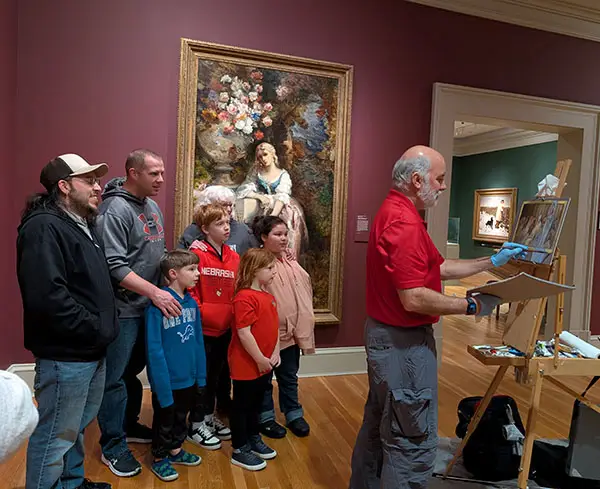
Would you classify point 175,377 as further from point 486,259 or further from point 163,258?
point 486,259

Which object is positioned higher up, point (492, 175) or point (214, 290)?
point (492, 175)

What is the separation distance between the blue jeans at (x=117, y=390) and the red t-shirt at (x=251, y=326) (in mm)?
519

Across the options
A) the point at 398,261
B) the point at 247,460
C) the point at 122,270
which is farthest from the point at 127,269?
the point at 398,261

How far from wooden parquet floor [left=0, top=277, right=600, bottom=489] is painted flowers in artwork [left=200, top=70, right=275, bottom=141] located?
2091 mm

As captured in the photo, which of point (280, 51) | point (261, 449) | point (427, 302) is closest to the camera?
point (427, 302)

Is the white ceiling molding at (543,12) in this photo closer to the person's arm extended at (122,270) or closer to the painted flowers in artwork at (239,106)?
the painted flowers in artwork at (239,106)

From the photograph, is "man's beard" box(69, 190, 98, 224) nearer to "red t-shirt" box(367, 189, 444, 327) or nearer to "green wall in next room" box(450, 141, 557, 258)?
"red t-shirt" box(367, 189, 444, 327)

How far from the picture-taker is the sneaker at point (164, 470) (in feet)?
7.50

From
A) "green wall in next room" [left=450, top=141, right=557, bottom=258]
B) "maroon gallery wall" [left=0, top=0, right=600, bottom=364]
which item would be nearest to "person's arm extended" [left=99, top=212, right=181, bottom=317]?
"maroon gallery wall" [left=0, top=0, right=600, bottom=364]

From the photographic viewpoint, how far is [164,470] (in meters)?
2.30

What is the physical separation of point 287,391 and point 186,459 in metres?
0.74

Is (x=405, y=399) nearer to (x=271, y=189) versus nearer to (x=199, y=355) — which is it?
(x=199, y=355)

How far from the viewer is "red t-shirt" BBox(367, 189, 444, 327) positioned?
5.61ft

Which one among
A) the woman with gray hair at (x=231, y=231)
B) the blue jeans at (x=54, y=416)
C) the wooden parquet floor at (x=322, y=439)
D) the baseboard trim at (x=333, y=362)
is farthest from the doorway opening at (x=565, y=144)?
the blue jeans at (x=54, y=416)
